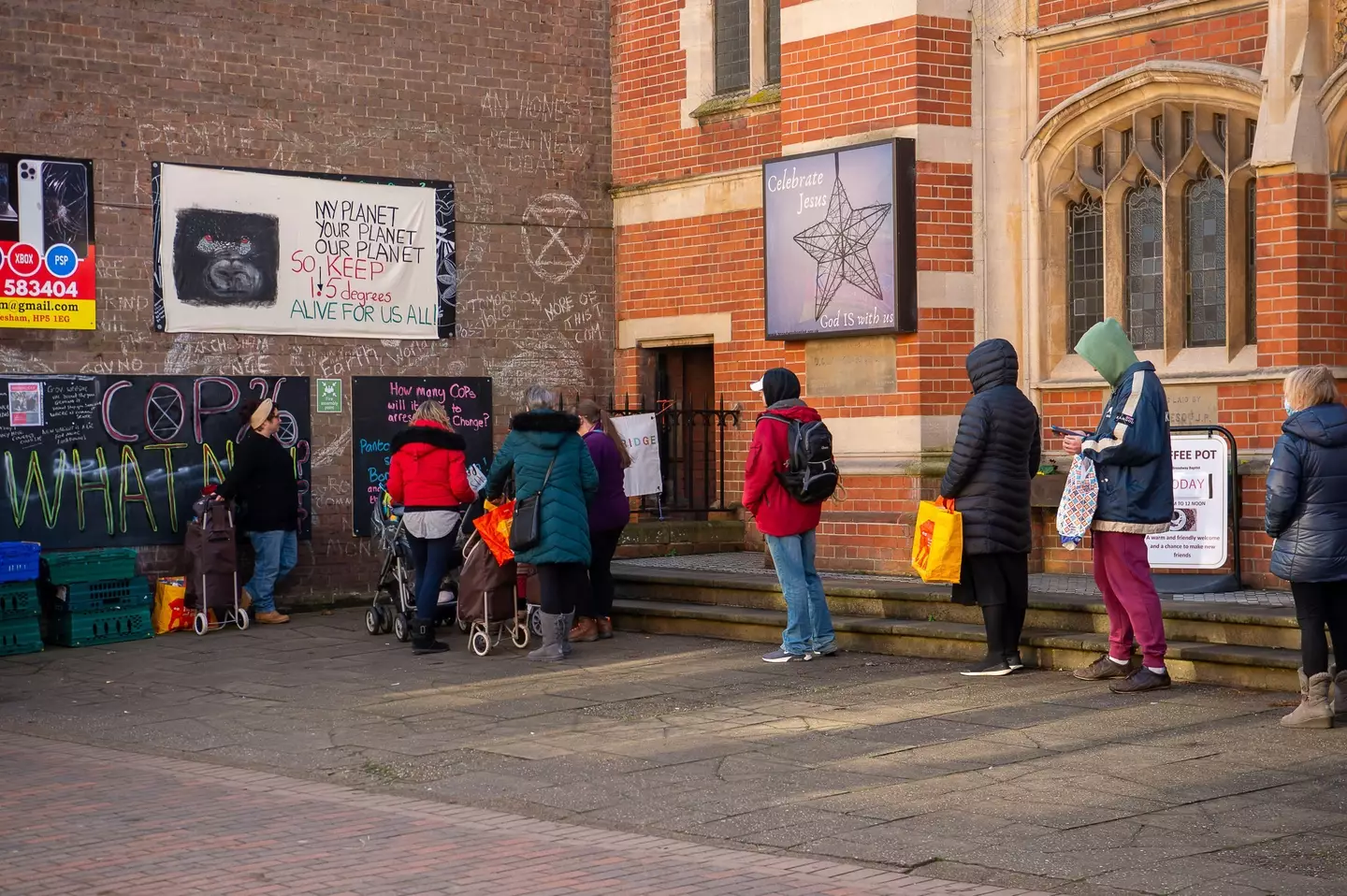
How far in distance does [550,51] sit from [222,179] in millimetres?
3982

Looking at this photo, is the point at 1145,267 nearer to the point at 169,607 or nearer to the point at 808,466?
the point at 808,466

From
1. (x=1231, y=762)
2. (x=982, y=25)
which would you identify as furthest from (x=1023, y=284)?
(x=1231, y=762)

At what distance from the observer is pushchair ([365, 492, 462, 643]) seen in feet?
45.8

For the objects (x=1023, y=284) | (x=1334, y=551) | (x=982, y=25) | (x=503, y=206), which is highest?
(x=982, y=25)

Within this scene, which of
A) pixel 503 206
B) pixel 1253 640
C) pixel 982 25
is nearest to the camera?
pixel 1253 640

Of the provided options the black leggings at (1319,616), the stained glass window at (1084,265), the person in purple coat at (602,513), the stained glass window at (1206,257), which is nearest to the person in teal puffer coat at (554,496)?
the person in purple coat at (602,513)

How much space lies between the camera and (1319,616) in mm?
9125

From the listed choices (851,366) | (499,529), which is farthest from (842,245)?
(499,529)

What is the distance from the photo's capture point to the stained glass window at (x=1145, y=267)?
14125mm

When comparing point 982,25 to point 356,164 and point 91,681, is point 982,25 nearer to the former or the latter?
point 356,164

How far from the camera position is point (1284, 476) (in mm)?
9133

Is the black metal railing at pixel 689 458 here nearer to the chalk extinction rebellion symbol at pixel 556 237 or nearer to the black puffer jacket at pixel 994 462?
the chalk extinction rebellion symbol at pixel 556 237

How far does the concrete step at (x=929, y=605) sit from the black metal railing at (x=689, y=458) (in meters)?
2.36

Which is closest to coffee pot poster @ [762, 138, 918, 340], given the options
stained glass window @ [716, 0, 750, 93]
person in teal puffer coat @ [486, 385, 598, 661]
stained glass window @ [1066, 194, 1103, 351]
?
stained glass window @ [1066, 194, 1103, 351]
